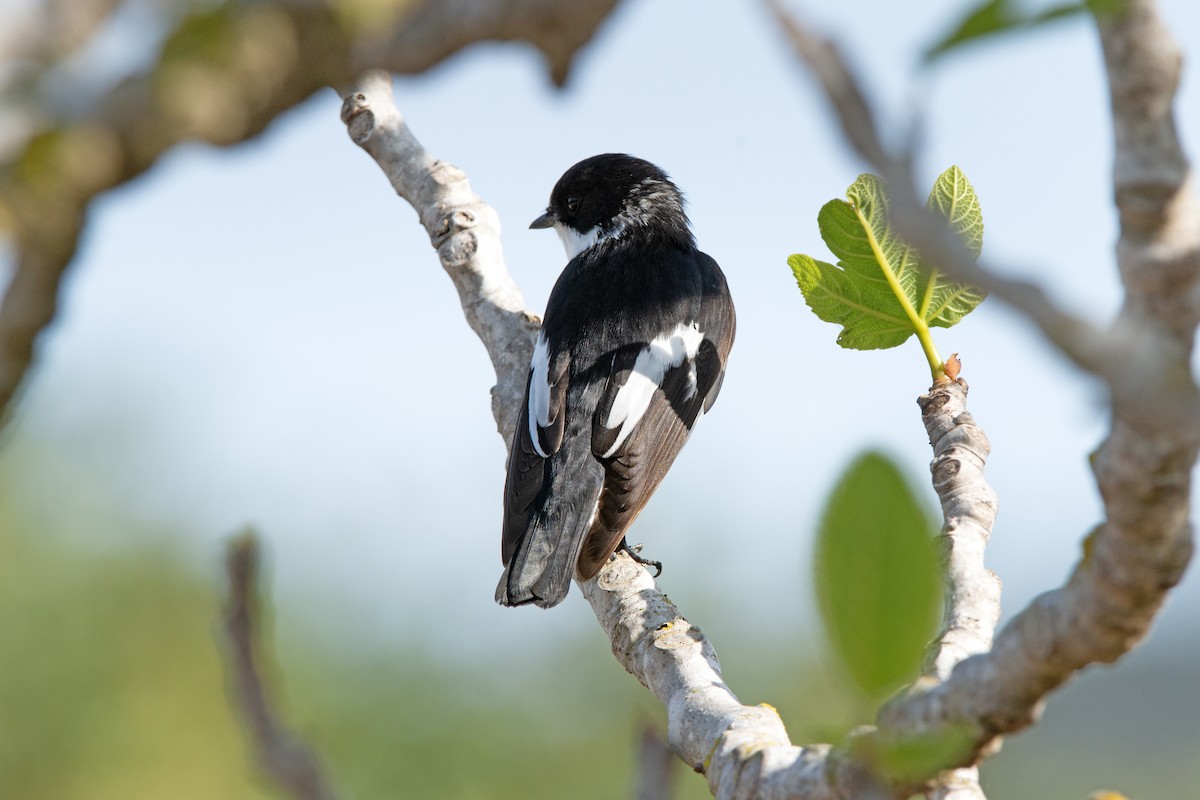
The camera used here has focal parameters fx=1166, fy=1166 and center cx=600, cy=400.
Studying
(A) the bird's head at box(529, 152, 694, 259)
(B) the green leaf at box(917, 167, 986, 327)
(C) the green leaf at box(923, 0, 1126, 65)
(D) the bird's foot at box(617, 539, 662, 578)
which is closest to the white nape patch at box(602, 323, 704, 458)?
(D) the bird's foot at box(617, 539, 662, 578)

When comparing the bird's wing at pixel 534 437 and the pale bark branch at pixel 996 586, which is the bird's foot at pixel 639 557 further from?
the pale bark branch at pixel 996 586

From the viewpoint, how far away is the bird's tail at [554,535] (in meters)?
3.54

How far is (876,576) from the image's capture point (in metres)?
1.01

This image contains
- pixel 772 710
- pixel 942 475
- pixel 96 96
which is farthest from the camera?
pixel 942 475

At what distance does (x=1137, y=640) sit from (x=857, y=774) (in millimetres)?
321

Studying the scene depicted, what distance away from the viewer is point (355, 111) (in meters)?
3.76

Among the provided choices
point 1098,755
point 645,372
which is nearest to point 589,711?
point 1098,755

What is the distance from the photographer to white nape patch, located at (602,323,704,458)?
397 cm

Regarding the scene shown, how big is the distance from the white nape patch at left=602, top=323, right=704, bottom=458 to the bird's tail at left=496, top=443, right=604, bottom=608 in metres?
0.13

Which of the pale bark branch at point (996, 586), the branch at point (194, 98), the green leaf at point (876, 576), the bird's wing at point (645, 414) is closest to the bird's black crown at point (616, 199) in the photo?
the bird's wing at point (645, 414)

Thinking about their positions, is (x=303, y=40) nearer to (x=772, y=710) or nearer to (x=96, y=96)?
(x=96, y=96)

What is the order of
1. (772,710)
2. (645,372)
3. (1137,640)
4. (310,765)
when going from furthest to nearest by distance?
(645,372) < (772,710) < (1137,640) < (310,765)

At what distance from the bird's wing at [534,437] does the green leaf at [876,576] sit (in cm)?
281

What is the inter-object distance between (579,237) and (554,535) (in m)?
2.07
